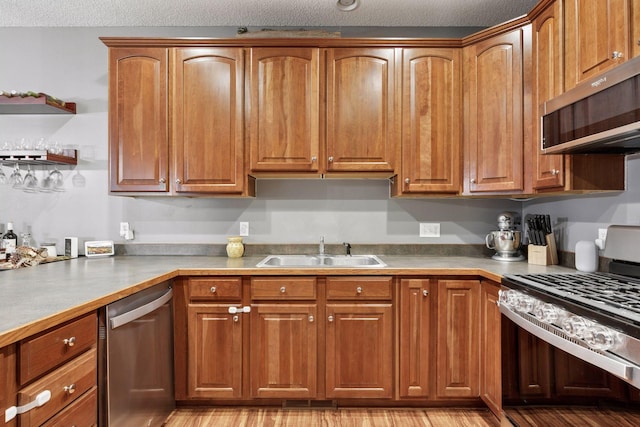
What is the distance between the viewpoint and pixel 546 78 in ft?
6.27

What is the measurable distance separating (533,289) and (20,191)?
10.9 feet

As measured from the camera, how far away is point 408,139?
7.65 feet

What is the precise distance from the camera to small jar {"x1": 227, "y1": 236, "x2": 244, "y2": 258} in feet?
8.41

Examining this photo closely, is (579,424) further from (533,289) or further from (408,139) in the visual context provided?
(408,139)

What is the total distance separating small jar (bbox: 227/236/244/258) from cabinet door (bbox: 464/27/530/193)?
1.59 m

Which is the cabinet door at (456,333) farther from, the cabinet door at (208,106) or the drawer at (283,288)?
the cabinet door at (208,106)

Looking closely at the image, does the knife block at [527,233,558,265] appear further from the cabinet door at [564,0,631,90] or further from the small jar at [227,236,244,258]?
the small jar at [227,236,244,258]

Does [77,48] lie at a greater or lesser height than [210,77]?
greater

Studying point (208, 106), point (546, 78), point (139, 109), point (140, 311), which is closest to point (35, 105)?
point (139, 109)

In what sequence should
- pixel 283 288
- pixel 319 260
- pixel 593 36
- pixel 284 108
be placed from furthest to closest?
pixel 319 260 < pixel 284 108 < pixel 283 288 < pixel 593 36

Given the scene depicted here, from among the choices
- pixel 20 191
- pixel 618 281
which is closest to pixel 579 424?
pixel 618 281

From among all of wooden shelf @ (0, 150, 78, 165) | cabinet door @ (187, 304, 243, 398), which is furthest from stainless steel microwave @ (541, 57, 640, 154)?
wooden shelf @ (0, 150, 78, 165)

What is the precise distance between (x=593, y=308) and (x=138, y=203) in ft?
9.02

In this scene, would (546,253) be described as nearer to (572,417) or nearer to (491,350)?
(491,350)
